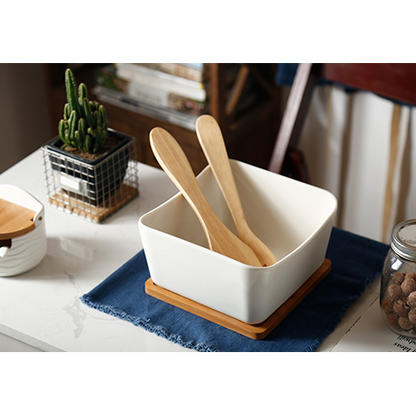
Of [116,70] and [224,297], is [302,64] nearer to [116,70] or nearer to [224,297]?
[116,70]

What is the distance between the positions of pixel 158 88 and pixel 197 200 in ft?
3.72

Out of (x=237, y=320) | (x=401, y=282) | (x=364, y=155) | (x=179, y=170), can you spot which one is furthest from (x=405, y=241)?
(x=364, y=155)

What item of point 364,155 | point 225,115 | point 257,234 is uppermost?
point 257,234

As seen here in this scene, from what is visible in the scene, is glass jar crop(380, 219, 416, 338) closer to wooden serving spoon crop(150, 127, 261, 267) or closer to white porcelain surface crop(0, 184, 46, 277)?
wooden serving spoon crop(150, 127, 261, 267)

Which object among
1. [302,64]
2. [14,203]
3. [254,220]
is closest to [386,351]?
[254,220]

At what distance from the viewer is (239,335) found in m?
0.85

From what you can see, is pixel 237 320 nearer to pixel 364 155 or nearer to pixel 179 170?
pixel 179 170

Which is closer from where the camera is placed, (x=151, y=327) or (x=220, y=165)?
(x=151, y=327)

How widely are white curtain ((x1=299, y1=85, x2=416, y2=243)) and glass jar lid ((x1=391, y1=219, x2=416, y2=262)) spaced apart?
100 centimetres

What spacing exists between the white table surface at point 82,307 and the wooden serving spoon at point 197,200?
0.17 m

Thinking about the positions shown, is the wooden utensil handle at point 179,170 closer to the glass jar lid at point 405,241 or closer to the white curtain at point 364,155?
the glass jar lid at point 405,241

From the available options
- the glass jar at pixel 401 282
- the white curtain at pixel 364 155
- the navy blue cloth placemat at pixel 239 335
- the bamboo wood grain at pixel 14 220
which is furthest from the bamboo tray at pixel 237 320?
the white curtain at pixel 364 155

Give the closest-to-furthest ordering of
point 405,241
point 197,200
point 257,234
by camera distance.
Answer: point 405,241 → point 197,200 → point 257,234

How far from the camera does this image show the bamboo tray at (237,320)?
0.84 m
